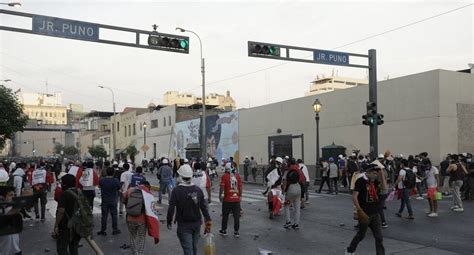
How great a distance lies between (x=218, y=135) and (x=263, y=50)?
26.5 m

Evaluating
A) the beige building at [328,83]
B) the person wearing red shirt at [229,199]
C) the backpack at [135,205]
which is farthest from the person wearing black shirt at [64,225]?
the beige building at [328,83]

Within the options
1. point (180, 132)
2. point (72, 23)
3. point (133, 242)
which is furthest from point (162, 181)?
point (180, 132)

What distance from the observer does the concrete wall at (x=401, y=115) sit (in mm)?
23031

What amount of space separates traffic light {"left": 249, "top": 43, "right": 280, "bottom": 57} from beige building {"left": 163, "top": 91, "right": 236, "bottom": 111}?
6637cm

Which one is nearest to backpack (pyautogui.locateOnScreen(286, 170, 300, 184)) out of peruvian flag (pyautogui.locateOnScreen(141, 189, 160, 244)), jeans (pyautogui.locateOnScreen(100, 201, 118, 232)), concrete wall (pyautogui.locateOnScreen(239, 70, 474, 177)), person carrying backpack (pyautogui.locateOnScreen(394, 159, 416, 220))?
person carrying backpack (pyautogui.locateOnScreen(394, 159, 416, 220))

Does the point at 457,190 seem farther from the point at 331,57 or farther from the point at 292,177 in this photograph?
the point at 331,57

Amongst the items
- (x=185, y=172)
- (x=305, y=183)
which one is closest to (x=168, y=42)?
(x=305, y=183)

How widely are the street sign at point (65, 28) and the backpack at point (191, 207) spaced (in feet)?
31.3

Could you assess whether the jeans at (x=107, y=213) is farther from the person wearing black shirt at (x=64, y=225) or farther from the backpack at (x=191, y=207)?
the backpack at (x=191, y=207)

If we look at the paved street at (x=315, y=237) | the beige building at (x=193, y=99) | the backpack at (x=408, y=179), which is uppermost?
the beige building at (x=193, y=99)

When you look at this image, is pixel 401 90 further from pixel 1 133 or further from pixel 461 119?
pixel 1 133

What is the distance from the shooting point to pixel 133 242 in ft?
24.0

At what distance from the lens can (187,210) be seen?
6508mm

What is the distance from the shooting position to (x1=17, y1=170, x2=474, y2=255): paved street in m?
8.97
